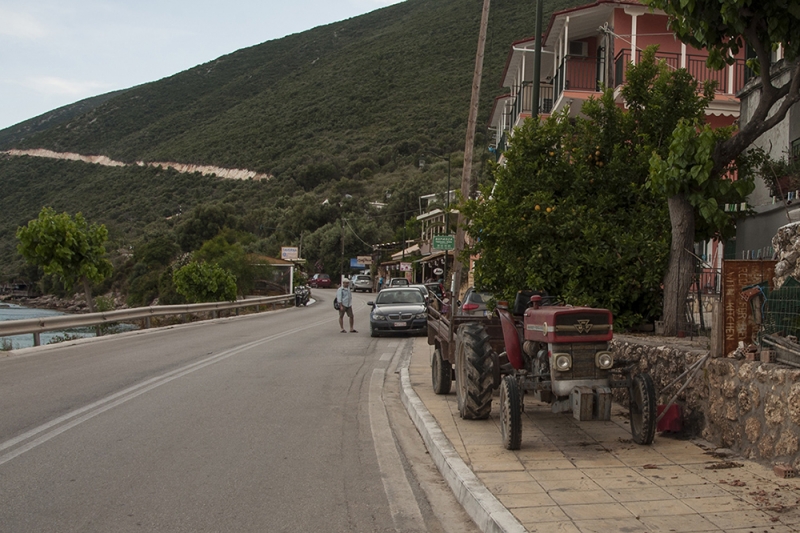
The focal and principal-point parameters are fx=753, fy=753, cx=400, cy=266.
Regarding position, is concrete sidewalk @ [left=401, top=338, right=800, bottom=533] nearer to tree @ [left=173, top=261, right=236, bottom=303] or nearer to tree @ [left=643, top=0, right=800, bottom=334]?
tree @ [left=643, top=0, right=800, bottom=334]

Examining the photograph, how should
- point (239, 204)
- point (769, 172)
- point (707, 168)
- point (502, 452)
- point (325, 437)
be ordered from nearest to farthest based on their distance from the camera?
point (502, 452) → point (325, 437) → point (707, 168) → point (769, 172) → point (239, 204)

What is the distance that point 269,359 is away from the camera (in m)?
15.9

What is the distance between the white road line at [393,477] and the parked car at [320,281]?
8114 cm

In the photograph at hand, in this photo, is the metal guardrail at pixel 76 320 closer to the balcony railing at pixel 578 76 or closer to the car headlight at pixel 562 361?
the car headlight at pixel 562 361

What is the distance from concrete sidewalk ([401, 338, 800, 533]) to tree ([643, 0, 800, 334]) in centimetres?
313

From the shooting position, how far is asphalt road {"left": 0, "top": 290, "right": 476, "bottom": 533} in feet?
17.8

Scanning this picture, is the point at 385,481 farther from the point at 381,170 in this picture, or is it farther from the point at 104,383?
the point at 381,170

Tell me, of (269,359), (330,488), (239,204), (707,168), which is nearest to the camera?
(330,488)

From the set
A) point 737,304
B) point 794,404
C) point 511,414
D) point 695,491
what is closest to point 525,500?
point 695,491

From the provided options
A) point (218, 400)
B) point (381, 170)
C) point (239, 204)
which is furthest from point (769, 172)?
point (381, 170)

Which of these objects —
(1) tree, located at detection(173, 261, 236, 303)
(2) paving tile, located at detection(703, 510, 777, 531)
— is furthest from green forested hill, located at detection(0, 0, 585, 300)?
(2) paving tile, located at detection(703, 510, 777, 531)

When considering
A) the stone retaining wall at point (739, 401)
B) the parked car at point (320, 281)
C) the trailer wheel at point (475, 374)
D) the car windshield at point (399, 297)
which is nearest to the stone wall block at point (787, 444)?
the stone retaining wall at point (739, 401)

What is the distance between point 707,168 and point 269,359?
9.97m

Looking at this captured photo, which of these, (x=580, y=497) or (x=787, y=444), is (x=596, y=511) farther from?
(x=787, y=444)
